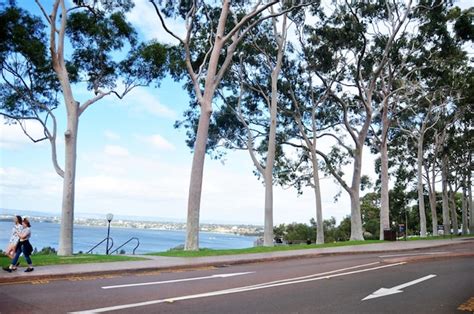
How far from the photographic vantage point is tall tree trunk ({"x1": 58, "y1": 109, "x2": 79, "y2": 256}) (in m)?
19.1

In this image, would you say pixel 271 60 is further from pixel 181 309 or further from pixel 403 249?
pixel 181 309

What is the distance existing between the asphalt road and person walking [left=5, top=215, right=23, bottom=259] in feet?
6.20

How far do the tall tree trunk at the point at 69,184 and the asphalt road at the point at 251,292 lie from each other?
8055mm

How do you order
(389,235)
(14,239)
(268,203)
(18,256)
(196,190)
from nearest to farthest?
(18,256), (14,239), (196,190), (268,203), (389,235)

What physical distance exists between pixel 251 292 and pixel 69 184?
12.7m

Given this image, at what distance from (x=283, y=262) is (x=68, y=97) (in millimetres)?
11764

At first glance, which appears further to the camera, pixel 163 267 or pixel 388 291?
pixel 163 267

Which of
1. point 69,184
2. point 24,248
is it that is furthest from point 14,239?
point 69,184

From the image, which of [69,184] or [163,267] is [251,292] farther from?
[69,184]

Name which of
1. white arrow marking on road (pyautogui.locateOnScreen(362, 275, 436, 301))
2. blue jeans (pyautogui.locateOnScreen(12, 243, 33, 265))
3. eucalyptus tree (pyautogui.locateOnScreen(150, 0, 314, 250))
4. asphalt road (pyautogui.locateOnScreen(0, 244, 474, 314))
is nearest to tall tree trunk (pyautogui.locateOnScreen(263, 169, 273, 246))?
eucalyptus tree (pyautogui.locateOnScreen(150, 0, 314, 250))

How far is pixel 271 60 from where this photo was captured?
106 feet

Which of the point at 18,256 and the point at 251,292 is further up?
the point at 18,256

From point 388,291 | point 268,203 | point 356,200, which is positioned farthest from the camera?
point 356,200

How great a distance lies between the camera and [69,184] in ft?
64.1
